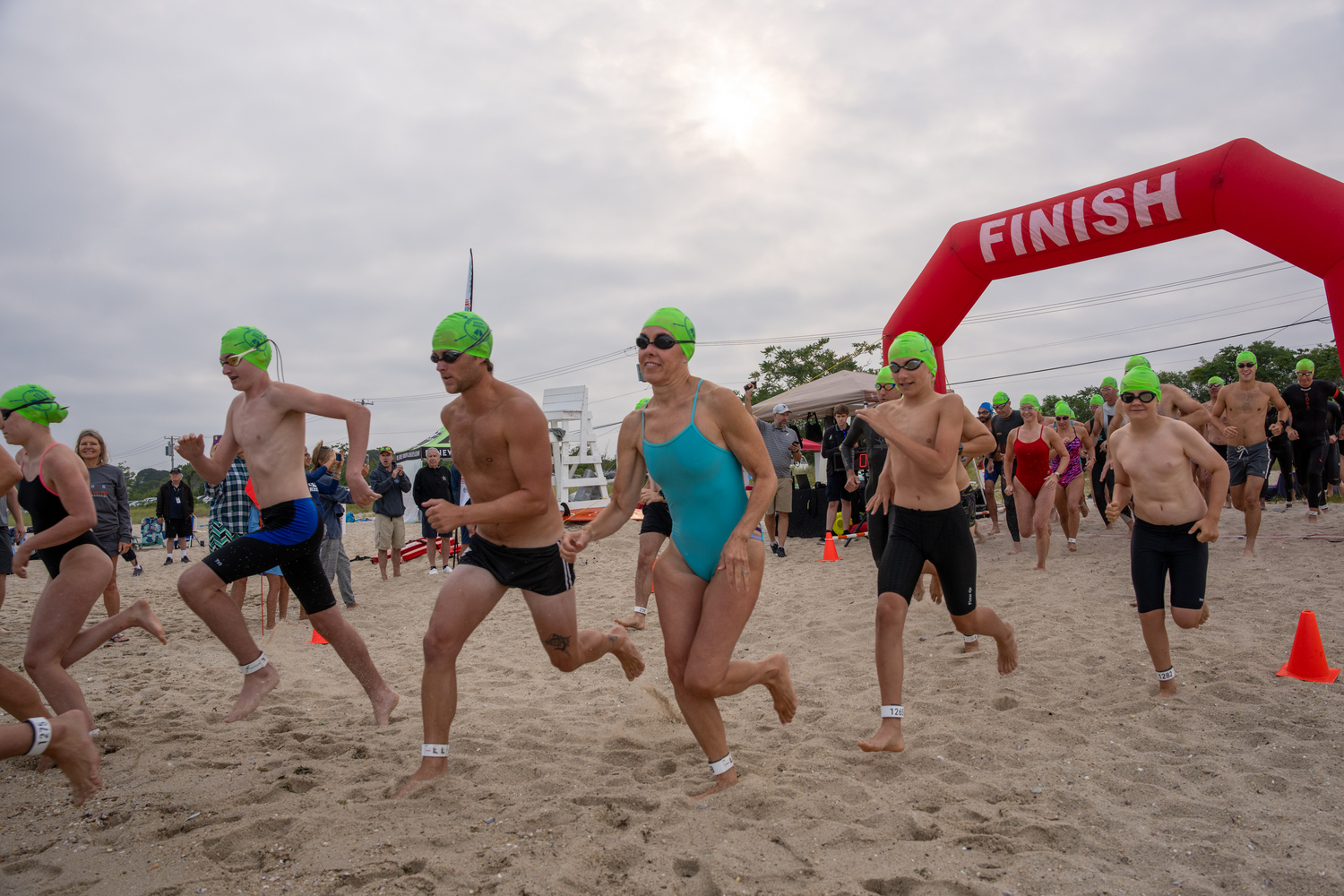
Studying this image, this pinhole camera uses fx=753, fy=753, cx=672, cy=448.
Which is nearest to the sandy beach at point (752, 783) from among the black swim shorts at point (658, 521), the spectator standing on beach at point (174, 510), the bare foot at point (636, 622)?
the bare foot at point (636, 622)

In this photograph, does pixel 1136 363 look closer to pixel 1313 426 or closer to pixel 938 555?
pixel 938 555

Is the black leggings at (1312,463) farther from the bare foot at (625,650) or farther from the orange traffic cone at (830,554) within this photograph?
the bare foot at (625,650)

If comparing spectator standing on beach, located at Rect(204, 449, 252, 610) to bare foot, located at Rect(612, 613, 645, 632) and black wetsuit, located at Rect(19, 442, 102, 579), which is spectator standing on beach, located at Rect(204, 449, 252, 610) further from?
bare foot, located at Rect(612, 613, 645, 632)

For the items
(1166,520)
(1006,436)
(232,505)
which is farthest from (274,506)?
(1006,436)

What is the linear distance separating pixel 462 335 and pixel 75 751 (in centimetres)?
218

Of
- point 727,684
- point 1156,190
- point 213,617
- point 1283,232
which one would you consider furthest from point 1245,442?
point 213,617

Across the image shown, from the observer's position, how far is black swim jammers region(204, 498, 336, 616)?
3.78m

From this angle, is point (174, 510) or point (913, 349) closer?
point (913, 349)

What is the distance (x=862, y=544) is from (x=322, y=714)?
8.51m

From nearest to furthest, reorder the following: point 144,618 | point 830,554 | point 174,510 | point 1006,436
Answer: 1. point 144,618
2. point 1006,436
3. point 830,554
4. point 174,510

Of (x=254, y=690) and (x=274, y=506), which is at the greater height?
(x=274, y=506)

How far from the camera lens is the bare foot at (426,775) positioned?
3.39 m

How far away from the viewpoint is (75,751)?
2.73 metres

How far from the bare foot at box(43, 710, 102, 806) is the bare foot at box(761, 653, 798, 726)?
105 inches
